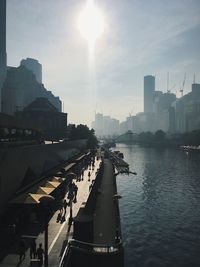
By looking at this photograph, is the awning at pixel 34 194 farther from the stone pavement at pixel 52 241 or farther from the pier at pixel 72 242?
the stone pavement at pixel 52 241

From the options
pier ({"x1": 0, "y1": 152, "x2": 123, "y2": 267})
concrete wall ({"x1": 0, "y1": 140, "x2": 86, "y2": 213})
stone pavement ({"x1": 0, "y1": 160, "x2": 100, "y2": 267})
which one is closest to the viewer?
stone pavement ({"x1": 0, "y1": 160, "x2": 100, "y2": 267})

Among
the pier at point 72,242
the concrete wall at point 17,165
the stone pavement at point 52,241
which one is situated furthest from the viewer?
the concrete wall at point 17,165

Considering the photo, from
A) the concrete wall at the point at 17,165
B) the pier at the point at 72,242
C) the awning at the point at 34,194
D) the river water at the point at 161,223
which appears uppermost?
the concrete wall at the point at 17,165

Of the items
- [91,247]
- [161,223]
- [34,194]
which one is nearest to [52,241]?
[91,247]

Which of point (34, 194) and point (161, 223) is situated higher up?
point (34, 194)

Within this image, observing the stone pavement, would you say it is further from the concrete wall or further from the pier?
the concrete wall

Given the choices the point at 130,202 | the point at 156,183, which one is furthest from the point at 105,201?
the point at 156,183

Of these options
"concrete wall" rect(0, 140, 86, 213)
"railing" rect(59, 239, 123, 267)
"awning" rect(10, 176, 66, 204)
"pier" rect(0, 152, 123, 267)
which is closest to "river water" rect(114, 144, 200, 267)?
"pier" rect(0, 152, 123, 267)

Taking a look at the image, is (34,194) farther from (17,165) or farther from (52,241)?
(52,241)

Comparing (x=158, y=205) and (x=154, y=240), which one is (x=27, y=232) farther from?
(x=158, y=205)

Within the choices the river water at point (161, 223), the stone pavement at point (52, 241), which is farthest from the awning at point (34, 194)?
the river water at point (161, 223)

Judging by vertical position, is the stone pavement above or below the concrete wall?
below

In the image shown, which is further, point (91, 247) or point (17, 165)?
point (17, 165)

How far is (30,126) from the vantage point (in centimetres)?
5819
